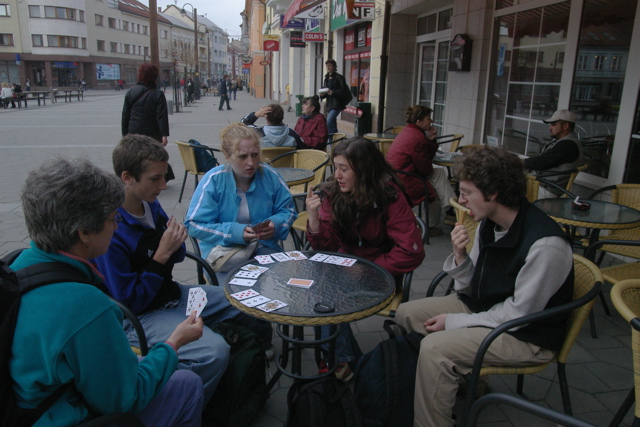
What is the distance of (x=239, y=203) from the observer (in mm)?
3047

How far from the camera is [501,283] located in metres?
2.09

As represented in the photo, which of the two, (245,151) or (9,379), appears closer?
(9,379)

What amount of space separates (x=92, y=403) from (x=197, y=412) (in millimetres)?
512

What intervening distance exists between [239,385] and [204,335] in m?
0.29

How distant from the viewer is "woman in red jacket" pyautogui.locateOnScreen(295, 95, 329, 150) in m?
7.04

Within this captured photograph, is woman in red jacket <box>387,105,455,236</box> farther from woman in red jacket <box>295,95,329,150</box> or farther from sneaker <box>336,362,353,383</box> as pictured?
sneaker <box>336,362,353,383</box>

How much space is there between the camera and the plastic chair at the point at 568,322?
1866mm

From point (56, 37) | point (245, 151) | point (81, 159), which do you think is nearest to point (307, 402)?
point (81, 159)

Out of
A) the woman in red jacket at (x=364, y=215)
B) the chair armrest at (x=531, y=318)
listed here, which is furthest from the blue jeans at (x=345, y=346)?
the chair armrest at (x=531, y=318)

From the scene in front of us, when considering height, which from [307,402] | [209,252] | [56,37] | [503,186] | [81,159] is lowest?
[307,402]

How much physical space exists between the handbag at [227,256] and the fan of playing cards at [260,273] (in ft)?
1.05

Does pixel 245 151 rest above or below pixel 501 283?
above

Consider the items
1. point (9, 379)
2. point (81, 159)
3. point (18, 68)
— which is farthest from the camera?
point (18, 68)

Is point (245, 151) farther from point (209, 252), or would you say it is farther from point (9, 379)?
point (9, 379)
